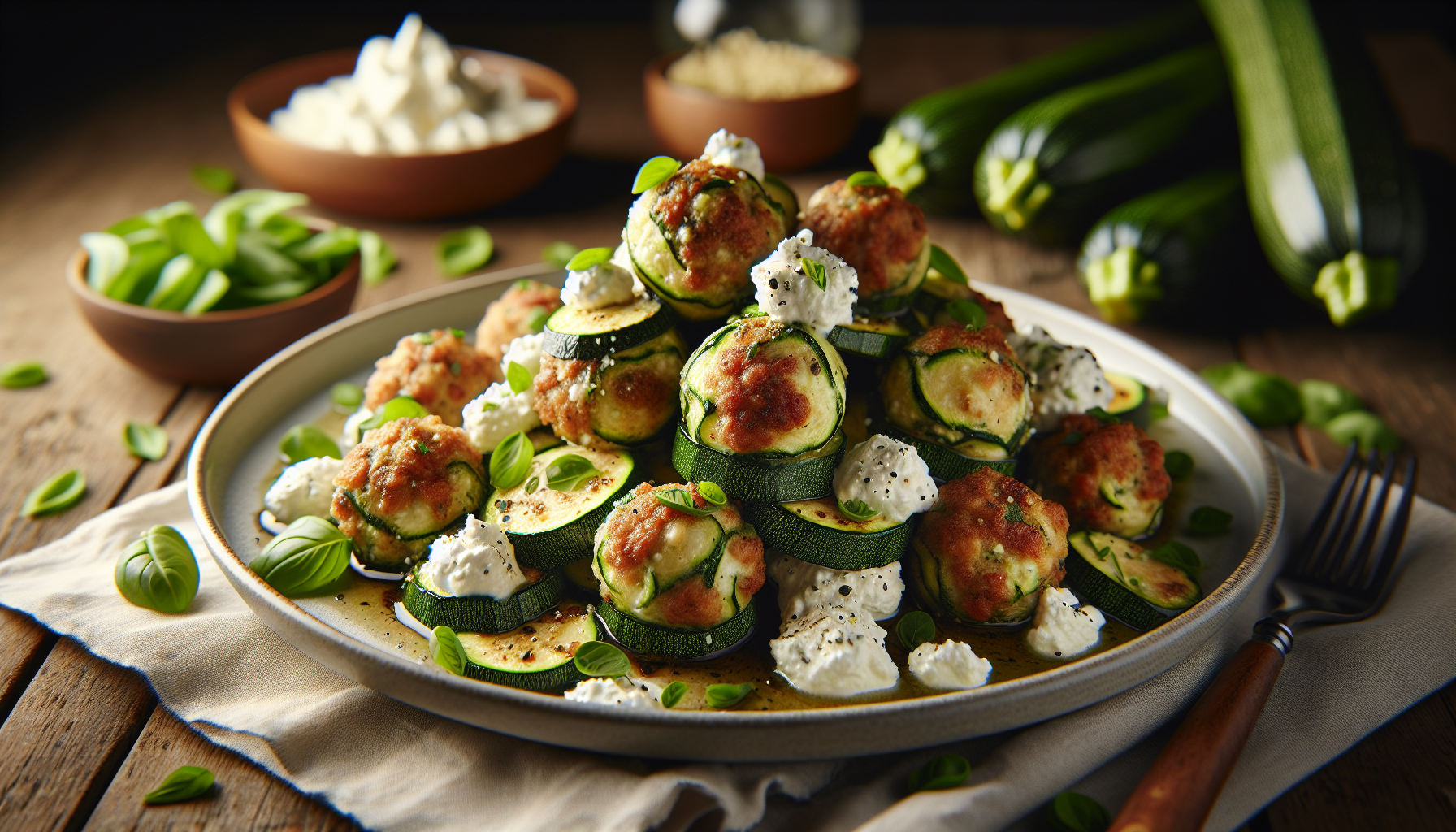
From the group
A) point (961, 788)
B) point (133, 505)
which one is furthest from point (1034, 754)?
point (133, 505)

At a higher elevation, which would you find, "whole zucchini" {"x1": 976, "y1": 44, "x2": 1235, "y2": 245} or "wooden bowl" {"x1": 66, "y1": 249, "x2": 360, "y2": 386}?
"whole zucchini" {"x1": 976, "y1": 44, "x2": 1235, "y2": 245}

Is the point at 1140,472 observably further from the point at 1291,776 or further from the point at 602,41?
the point at 602,41

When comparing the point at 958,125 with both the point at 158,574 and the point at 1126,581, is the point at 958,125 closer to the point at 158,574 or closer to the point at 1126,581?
the point at 1126,581

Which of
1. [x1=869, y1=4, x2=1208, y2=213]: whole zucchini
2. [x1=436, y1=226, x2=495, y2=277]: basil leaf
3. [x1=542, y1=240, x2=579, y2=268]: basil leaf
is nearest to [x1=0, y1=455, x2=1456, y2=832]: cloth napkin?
[x1=542, y1=240, x2=579, y2=268]: basil leaf

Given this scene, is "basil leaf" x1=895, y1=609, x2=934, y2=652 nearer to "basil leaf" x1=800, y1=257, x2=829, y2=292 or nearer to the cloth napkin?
the cloth napkin

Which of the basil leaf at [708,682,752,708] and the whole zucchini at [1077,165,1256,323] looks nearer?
the basil leaf at [708,682,752,708]

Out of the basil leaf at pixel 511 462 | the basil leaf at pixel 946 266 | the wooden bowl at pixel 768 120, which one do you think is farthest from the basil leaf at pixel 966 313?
the wooden bowl at pixel 768 120

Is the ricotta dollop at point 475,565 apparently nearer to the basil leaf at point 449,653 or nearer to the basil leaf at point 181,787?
the basil leaf at point 449,653
